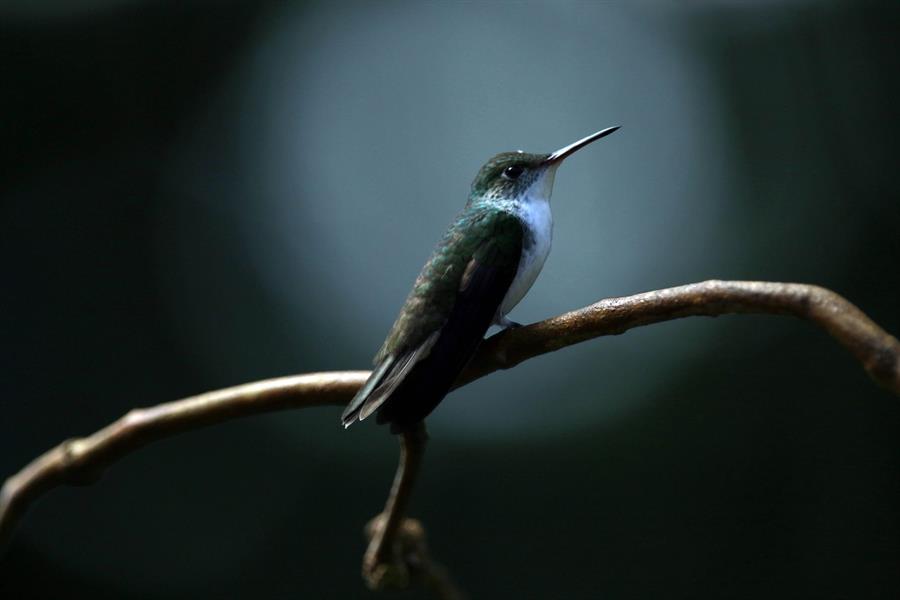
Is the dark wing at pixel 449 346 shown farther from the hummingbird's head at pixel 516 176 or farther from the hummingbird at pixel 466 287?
the hummingbird's head at pixel 516 176

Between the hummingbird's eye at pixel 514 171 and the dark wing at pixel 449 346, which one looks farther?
the hummingbird's eye at pixel 514 171

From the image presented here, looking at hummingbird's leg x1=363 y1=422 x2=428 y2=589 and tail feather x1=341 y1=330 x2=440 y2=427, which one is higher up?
tail feather x1=341 y1=330 x2=440 y2=427

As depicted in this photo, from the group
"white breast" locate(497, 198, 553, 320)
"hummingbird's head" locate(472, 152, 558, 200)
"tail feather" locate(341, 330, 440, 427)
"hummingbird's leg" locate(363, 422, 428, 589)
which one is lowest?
"hummingbird's leg" locate(363, 422, 428, 589)

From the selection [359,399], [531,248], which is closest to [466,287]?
[531,248]

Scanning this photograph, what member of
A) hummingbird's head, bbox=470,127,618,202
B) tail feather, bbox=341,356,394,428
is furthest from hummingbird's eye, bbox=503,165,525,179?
tail feather, bbox=341,356,394,428

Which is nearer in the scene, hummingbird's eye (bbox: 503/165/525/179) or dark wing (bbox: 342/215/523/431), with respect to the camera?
dark wing (bbox: 342/215/523/431)

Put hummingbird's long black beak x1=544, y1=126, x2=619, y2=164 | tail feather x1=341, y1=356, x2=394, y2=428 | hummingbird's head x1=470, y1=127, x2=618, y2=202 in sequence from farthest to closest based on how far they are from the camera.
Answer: hummingbird's head x1=470, y1=127, x2=618, y2=202
hummingbird's long black beak x1=544, y1=126, x2=619, y2=164
tail feather x1=341, y1=356, x2=394, y2=428

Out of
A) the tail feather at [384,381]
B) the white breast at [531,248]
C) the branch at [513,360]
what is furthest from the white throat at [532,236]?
the branch at [513,360]

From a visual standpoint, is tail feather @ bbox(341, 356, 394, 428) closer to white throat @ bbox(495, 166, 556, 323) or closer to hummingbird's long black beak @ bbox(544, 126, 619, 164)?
white throat @ bbox(495, 166, 556, 323)

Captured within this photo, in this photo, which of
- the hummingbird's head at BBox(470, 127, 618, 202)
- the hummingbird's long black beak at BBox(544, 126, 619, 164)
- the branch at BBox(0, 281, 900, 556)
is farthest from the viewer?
the hummingbird's head at BBox(470, 127, 618, 202)

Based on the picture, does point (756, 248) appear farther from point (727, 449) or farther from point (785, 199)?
point (727, 449)
